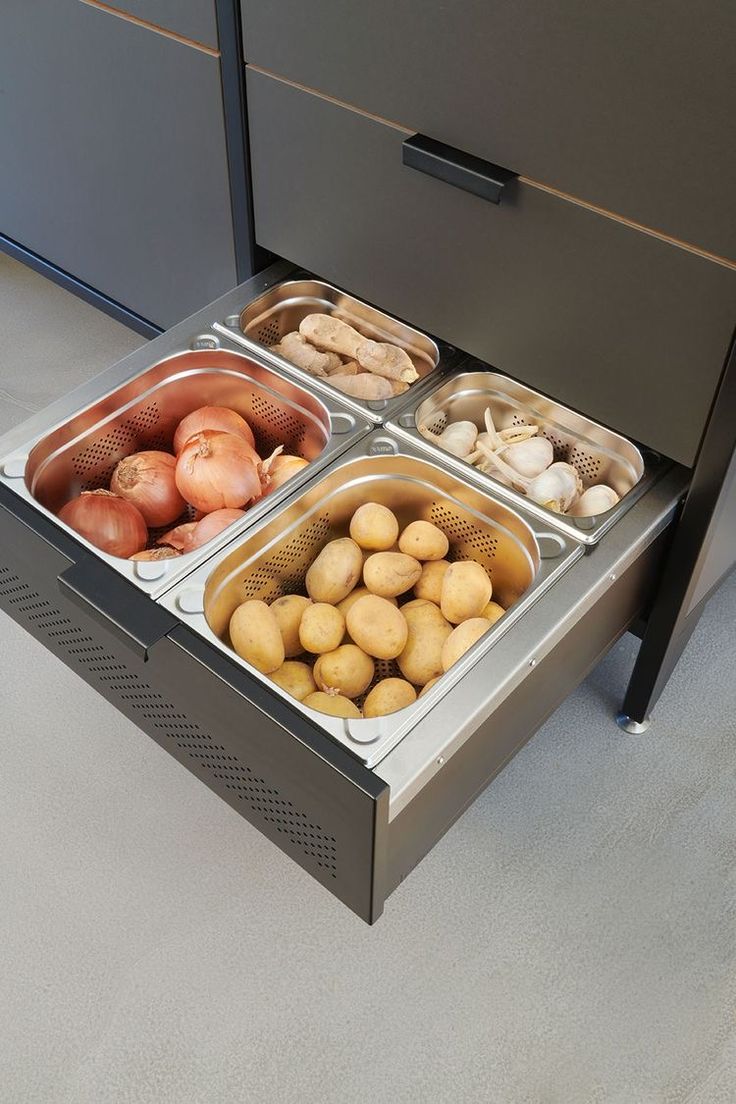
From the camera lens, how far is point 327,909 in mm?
1359

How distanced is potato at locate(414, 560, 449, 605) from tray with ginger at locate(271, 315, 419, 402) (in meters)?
0.24

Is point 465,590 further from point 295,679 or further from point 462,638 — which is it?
point 295,679

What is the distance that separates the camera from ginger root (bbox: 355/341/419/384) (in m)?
1.38

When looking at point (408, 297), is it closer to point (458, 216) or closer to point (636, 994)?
point (458, 216)

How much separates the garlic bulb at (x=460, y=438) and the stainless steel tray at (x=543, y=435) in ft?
Answer: 0.10

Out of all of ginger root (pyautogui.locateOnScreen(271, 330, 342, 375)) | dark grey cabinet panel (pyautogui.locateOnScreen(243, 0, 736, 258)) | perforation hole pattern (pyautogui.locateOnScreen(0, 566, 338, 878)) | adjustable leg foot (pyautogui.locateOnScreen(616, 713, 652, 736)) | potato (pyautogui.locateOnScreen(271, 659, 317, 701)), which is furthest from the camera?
adjustable leg foot (pyautogui.locateOnScreen(616, 713, 652, 736))

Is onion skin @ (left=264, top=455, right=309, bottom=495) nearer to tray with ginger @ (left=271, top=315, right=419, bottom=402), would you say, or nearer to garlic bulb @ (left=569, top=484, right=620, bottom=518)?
tray with ginger @ (left=271, top=315, right=419, bottom=402)

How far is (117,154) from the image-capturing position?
1.58 meters

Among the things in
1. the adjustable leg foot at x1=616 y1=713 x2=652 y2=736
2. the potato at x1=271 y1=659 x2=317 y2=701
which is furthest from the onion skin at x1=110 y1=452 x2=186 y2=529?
the adjustable leg foot at x1=616 y1=713 x2=652 y2=736

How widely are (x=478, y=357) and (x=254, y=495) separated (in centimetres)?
31

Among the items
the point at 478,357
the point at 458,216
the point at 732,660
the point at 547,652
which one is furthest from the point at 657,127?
the point at 732,660

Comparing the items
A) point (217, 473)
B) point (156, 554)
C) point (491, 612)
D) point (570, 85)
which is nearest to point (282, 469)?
point (217, 473)

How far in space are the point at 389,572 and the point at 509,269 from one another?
1.16 feet

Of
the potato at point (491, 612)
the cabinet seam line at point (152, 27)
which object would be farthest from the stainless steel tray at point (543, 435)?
the cabinet seam line at point (152, 27)
